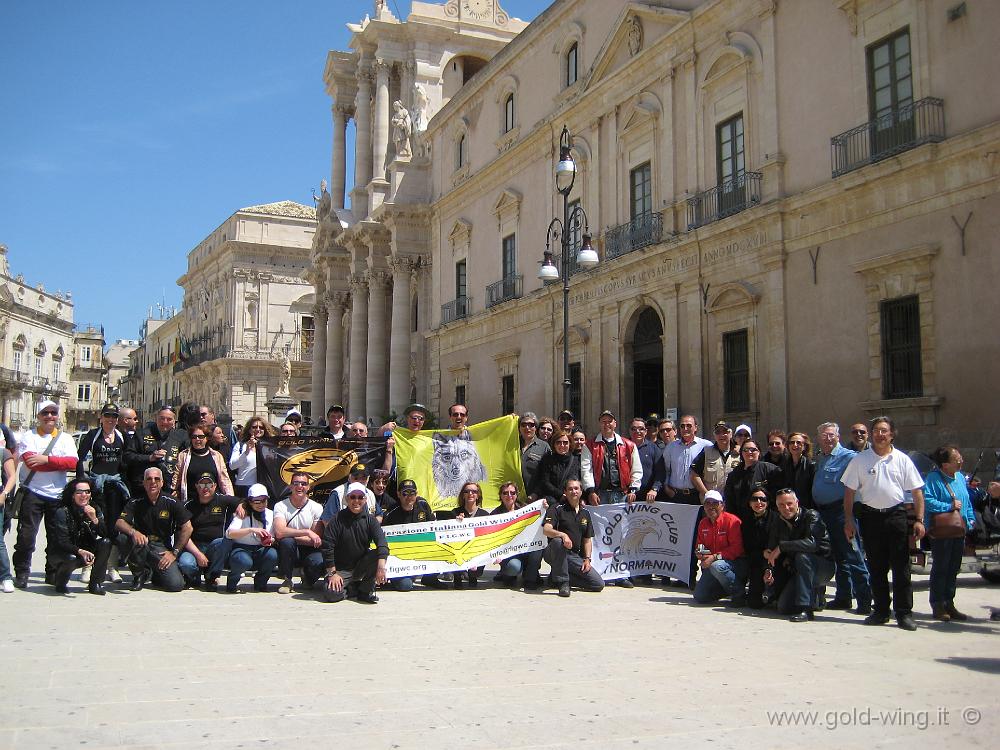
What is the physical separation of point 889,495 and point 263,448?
7401 millimetres

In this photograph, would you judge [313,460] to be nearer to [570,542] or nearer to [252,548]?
[252,548]

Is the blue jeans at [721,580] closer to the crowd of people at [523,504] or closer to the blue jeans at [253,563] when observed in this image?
the crowd of people at [523,504]

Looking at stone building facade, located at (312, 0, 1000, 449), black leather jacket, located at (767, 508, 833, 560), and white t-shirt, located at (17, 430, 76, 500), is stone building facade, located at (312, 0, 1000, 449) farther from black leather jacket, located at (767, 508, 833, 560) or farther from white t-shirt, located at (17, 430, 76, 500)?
white t-shirt, located at (17, 430, 76, 500)

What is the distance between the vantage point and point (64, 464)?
10.4m

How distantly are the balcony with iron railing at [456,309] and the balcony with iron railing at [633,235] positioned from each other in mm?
9408

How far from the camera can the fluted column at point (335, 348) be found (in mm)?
46469

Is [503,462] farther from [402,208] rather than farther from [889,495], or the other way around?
[402,208]

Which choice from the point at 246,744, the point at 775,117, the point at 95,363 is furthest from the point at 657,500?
the point at 95,363

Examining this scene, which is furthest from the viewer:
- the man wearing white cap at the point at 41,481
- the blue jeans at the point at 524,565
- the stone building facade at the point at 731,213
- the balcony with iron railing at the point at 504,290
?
the balcony with iron railing at the point at 504,290

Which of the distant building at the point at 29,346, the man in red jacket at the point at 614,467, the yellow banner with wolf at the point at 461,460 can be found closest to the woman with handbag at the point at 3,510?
the yellow banner with wolf at the point at 461,460

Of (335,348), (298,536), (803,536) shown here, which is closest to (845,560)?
(803,536)

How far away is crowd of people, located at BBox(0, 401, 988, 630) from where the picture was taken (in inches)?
360

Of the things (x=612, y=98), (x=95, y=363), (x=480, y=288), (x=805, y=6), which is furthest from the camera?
(x=95, y=363)

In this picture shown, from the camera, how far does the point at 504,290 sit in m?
30.5
